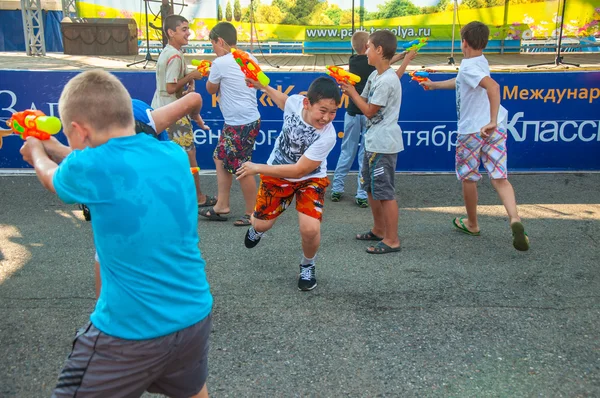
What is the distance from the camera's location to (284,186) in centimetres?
395

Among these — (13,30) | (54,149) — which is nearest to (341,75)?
(54,149)

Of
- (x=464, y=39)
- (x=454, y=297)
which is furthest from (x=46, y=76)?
(x=454, y=297)

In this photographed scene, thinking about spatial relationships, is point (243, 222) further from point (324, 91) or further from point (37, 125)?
point (37, 125)

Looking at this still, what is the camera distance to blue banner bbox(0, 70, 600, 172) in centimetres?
706

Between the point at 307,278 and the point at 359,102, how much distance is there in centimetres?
144

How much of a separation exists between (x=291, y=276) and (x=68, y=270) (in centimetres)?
167

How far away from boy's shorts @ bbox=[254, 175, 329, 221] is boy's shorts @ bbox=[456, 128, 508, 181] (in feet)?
5.14

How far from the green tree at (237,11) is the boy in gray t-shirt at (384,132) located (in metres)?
16.0

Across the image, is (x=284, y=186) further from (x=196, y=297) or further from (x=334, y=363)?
(x=196, y=297)

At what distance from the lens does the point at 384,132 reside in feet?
15.5

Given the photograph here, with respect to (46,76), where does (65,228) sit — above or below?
below

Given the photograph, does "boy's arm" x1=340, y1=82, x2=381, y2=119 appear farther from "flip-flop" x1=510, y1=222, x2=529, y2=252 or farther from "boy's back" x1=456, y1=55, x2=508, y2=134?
"flip-flop" x1=510, y1=222, x2=529, y2=252

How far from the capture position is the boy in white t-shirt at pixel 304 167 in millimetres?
3633

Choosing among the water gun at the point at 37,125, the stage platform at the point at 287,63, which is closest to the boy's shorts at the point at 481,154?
the water gun at the point at 37,125
